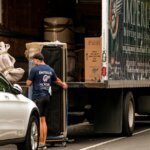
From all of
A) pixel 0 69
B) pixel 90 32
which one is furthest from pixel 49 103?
pixel 90 32

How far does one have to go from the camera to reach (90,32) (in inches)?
720

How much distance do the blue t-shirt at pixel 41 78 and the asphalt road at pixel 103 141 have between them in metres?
1.18

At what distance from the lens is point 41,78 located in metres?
14.4

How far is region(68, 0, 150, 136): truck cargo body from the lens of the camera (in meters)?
15.4

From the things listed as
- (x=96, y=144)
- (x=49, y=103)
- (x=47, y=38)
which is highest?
(x=47, y=38)

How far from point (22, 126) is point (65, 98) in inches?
96.6

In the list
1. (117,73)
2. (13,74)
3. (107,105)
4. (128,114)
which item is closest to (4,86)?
(13,74)

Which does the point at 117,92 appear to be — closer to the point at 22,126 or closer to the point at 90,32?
the point at 90,32

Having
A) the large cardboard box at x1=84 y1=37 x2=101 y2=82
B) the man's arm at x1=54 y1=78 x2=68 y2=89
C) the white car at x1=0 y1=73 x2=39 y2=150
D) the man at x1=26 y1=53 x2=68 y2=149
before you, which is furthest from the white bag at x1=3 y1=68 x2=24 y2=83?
the white car at x1=0 y1=73 x2=39 y2=150

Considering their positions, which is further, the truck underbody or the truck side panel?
the truck underbody

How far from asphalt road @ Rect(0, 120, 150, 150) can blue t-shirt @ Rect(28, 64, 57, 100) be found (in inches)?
46.4

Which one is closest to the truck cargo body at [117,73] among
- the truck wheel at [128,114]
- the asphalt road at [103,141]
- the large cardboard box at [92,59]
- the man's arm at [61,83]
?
the truck wheel at [128,114]

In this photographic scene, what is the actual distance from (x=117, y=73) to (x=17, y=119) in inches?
162

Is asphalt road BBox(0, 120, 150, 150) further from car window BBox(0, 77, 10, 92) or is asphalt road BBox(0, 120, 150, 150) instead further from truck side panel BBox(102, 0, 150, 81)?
car window BBox(0, 77, 10, 92)
